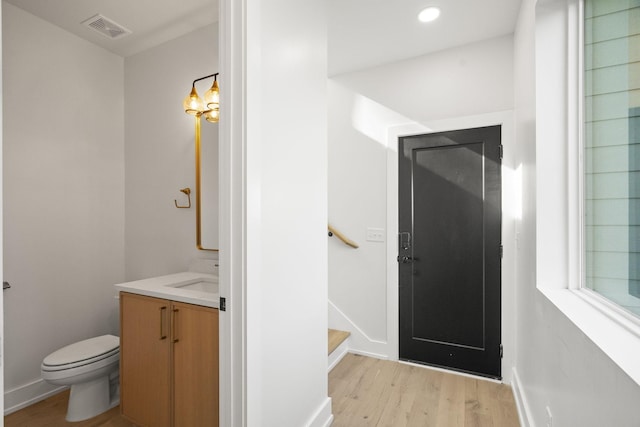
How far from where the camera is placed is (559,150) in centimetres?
152

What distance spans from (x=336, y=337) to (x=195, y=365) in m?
1.45

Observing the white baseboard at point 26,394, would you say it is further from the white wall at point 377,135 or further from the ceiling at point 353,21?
the ceiling at point 353,21

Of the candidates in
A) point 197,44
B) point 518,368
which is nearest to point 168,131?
point 197,44

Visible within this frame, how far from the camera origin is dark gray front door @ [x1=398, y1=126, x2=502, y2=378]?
247cm

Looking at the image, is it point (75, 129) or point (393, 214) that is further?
point (393, 214)

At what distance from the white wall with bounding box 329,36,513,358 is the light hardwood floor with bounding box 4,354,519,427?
40cm

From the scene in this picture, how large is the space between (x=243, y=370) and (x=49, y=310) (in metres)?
1.90

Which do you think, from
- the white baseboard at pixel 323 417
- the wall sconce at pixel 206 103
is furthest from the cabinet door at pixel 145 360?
the wall sconce at pixel 206 103

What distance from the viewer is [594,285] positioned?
133 cm

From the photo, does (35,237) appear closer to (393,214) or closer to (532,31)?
(393,214)

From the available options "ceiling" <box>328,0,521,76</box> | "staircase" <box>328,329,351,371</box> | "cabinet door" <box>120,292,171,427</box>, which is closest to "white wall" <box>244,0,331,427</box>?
"ceiling" <box>328,0,521,76</box>

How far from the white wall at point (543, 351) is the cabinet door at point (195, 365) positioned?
4.60ft

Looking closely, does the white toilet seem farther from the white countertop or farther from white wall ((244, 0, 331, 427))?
white wall ((244, 0, 331, 427))

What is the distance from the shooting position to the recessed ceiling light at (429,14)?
7.05ft
